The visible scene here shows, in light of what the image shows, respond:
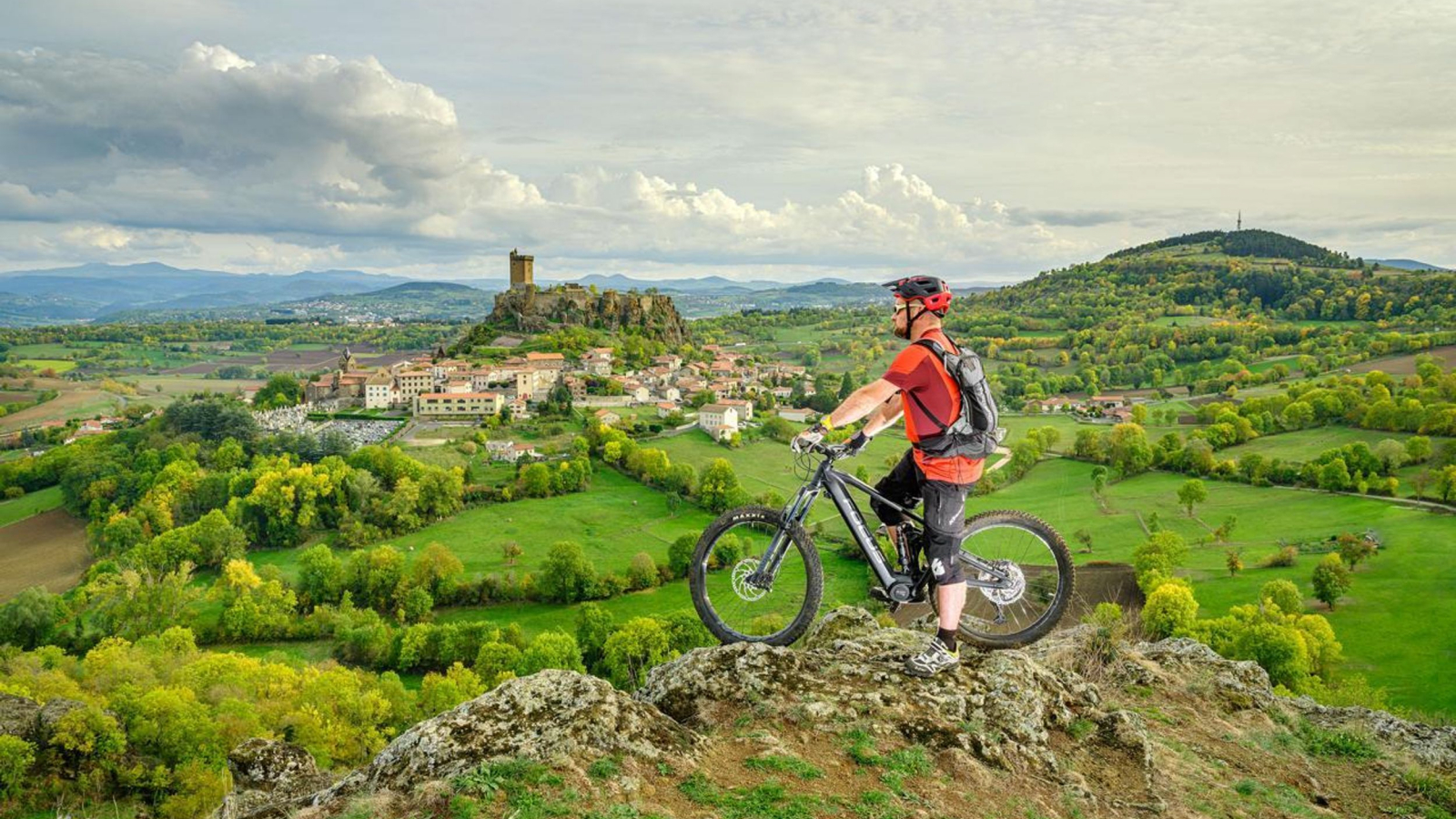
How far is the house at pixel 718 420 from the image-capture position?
8038 cm

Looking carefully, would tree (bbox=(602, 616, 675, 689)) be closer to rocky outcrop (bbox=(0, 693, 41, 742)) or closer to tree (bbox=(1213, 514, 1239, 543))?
rocky outcrop (bbox=(0, 693, 41, 742))

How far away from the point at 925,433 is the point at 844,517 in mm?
1210

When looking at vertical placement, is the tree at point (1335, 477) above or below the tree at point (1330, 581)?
above

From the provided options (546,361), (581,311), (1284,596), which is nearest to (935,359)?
(1284,596)

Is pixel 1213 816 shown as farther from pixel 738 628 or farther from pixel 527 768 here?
pixel 527 768

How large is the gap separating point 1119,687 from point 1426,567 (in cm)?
4391

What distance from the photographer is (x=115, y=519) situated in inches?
2387

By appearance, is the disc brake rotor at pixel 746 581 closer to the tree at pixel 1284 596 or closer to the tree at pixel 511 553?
the tree at pixel 1284 596

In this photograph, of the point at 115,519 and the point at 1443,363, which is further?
the point at 1443,363

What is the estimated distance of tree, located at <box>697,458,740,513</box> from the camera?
198 ft

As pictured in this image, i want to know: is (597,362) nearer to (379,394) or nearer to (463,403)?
(463,403)

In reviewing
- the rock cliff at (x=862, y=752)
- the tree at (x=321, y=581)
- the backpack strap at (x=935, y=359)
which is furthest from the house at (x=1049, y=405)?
the backpack strap at (x=935, y=359)

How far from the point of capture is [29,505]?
2753 inches

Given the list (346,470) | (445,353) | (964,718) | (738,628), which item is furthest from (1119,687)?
(445,353)
